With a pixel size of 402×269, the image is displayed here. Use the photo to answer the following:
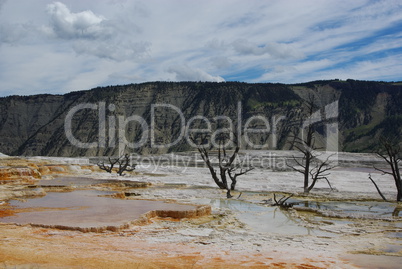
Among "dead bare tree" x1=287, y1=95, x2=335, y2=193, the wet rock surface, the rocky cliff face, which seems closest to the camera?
the wet rock surface

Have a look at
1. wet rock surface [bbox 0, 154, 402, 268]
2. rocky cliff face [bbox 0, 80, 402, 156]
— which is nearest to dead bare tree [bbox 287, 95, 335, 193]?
wet rock surface [bbox 0, 154, 402, 268]

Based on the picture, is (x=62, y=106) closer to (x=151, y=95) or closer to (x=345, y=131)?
(x=151, y=95)

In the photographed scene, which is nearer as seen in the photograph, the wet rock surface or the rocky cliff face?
the wet rock surface

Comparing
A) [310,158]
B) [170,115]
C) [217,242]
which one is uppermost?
[170,115]

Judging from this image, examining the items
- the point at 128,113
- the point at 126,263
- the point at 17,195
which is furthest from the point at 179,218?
the point at 128,113

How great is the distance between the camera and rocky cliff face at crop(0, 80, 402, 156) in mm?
120562

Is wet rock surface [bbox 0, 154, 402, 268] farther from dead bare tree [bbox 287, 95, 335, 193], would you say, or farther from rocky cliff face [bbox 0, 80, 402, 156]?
rocky cliff face [bbox 0, 80, 402, 156]

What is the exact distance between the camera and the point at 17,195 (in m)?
15.9

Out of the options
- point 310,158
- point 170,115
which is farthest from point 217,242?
point 170,115

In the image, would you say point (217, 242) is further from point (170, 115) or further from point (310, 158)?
point (170, 115)

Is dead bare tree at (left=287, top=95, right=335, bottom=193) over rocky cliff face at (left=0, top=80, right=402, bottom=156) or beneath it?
→ beneath

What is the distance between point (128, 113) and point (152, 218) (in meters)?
125

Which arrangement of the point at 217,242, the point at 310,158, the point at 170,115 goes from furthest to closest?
1. the point at 170,115
2. the point at 310,158
3. the point at 217,242

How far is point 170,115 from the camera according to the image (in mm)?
137750
